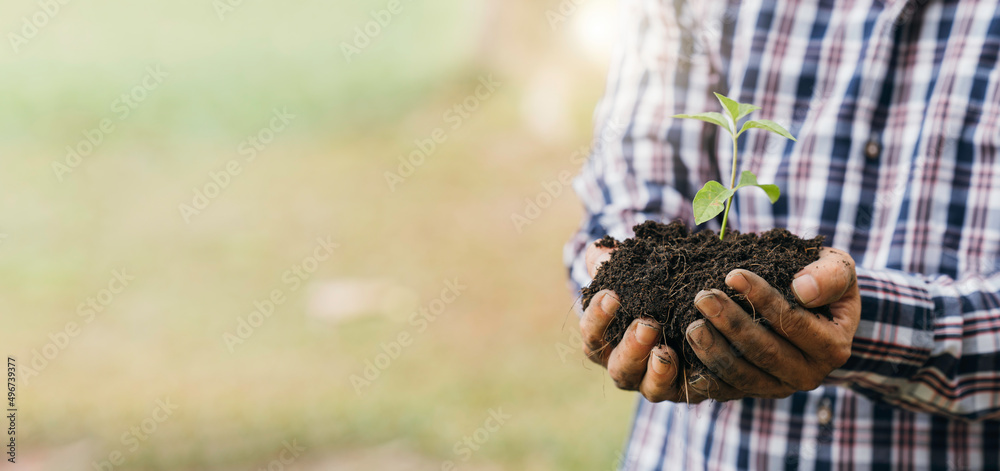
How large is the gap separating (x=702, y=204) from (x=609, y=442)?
287 centimetres

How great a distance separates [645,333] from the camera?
1.12 meters

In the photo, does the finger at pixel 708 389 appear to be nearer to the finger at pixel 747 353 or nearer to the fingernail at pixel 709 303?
the finger at pixel 747 353

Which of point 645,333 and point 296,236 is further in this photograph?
point 296,236

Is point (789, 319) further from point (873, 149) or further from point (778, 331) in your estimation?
point (873, 149)

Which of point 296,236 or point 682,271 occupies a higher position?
point 296,236

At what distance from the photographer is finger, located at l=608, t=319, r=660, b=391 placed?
1.12m

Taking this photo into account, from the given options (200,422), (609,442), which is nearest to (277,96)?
(200,422)

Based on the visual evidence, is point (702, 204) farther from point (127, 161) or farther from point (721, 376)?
point (127, 161)

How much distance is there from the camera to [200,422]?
381 centimetres

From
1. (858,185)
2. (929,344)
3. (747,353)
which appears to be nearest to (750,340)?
(747,353)

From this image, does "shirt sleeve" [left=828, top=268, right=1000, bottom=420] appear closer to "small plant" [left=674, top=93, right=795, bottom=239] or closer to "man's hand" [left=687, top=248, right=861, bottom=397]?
"man's hand" [left=687, top=248, right=861, bottom=397]

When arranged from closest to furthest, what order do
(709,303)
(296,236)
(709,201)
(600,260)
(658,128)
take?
1. (709,303)
2. (709,201)
3. (600,260)
4. (658,128)
5. (296,236)

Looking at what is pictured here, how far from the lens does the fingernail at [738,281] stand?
1.05 meters

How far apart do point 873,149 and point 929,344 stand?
1.51 feet
